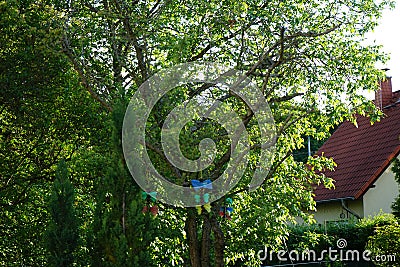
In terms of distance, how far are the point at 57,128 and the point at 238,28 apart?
3090mm

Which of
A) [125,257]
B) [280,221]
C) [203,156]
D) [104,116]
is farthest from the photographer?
[280,221]

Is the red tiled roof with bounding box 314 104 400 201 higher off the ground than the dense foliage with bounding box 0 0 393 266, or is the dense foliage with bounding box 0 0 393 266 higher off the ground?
the red tiled roof with bounding box 314 104 400 201

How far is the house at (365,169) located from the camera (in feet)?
54.6

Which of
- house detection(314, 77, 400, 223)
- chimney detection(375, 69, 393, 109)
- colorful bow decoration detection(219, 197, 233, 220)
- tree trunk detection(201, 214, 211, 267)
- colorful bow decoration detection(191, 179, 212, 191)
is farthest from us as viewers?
chimney detection(375, 69, 393, 109)

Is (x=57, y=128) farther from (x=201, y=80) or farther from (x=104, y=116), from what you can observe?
(x=201, y=80)

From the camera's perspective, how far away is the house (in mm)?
16641

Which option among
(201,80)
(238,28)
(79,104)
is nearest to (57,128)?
(79,104)

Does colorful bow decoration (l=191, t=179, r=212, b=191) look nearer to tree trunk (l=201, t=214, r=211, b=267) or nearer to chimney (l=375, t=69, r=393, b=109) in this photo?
tree trunk (l=201, t=214, r=211, b=267)

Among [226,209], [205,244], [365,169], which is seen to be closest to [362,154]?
[365,169]

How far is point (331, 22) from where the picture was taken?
840 centimetres

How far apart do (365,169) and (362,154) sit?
3.15 feet

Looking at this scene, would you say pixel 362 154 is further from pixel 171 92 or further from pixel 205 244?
pixel 171 92

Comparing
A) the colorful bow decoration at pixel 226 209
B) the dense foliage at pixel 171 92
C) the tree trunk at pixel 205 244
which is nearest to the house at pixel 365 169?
the dense foliage at pixel 171 92

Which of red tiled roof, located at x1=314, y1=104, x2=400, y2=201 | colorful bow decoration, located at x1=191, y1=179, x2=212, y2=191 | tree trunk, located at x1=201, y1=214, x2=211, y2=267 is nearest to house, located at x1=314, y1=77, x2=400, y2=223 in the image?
red tiled roof, located at x1=314, y1=104, x2=400, y2=201
